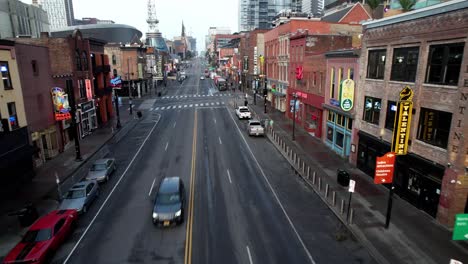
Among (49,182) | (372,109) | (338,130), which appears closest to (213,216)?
(372,109)

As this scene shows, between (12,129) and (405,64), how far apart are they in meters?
28.3

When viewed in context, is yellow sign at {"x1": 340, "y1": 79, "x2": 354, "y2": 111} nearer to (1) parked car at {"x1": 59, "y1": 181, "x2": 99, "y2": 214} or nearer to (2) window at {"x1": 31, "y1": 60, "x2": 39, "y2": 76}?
(1) parked car at {"x1": 59, "y1": 181, "x2": 99, "y2": 214}

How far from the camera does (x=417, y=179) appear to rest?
712 inches

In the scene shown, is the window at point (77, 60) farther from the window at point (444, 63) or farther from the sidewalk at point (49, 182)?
the window at point (444, 63)

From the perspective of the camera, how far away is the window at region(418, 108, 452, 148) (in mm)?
16109

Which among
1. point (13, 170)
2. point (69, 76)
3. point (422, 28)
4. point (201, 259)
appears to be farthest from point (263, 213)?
point (69, 76)

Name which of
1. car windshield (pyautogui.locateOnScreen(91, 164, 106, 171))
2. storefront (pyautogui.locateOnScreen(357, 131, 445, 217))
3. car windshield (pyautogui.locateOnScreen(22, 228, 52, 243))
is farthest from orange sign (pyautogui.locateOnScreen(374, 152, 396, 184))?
car windshield (pyautogui.locateOnScreen(91, 164, 106, 171))

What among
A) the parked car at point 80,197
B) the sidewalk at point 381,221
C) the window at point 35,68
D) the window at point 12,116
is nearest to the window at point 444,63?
the sidewalk at point 381,221

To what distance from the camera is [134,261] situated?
45.4 feet

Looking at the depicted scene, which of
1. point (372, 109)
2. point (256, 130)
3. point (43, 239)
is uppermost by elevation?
point (372, 109)

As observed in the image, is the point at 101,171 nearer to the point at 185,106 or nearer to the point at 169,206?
the point at 169,206

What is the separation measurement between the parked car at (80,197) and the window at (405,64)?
21521 millimetres

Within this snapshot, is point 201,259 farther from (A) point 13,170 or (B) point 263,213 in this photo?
(A) point 13,170

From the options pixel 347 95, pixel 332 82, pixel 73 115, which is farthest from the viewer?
pixel 332 82
